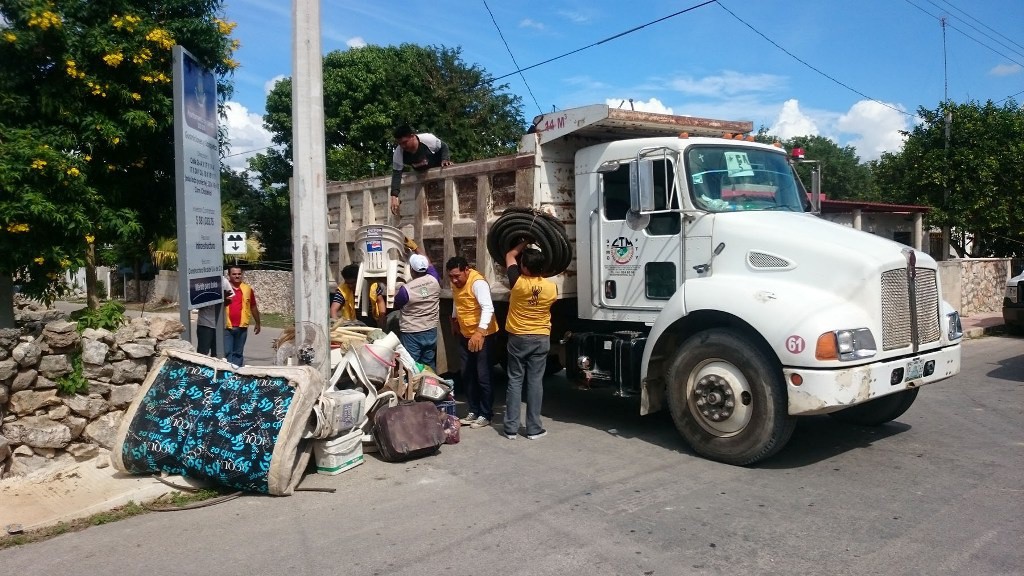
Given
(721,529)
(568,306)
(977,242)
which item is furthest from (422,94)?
(721,529)

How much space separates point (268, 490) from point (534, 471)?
199cm

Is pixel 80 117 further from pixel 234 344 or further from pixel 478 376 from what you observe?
pixel 478 376

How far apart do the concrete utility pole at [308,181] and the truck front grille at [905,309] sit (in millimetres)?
4640

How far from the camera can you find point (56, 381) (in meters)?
6.29

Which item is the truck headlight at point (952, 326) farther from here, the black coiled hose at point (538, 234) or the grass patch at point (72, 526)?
the grass patch at point (72, 526)

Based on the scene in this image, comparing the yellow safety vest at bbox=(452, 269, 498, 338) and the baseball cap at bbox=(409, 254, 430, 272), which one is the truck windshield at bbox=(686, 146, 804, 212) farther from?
the baseball cap at bbox=(409, 254, 430, 272)

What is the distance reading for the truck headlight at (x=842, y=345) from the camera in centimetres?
544

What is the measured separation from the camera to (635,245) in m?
7.00

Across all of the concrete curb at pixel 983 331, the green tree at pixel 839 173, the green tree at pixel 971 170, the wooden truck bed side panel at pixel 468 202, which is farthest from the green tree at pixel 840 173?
the wooden truck bed side panel at pixel 468 202

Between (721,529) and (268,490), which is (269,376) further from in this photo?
(721,529)

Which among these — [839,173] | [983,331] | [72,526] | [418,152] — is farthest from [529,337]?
[839,173]

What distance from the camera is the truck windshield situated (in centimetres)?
664

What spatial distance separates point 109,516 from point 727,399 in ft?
14.8

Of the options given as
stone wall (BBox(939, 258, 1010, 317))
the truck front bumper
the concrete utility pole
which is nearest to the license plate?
the truck front bumper
